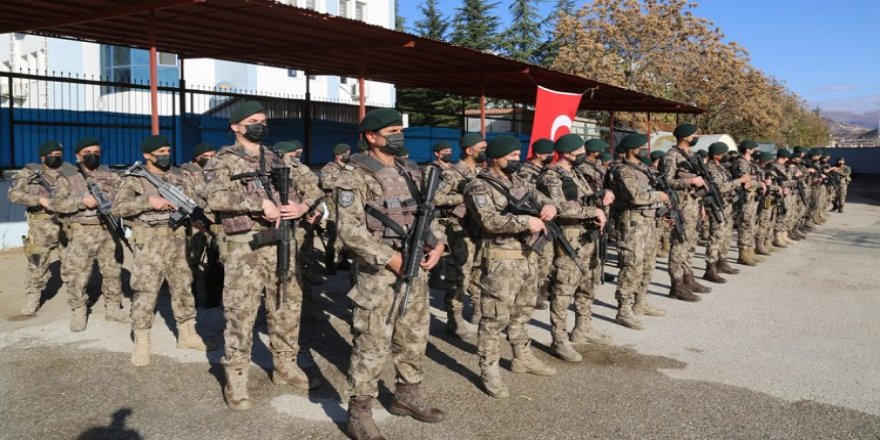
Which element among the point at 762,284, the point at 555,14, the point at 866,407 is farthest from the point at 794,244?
the point at 555,14

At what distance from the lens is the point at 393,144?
13.1ft

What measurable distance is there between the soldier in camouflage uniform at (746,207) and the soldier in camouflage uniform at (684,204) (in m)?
1.50

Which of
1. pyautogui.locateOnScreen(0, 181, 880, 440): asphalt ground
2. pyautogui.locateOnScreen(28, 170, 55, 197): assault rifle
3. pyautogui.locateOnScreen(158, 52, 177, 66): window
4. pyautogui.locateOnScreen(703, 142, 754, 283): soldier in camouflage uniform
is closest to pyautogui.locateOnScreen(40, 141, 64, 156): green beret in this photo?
pyautogui.locateOnScreen(28, 170, 55, 197): assault rifle

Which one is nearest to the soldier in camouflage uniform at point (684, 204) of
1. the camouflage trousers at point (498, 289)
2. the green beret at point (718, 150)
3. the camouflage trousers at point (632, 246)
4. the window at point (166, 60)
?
the green beret at point (718, 150)

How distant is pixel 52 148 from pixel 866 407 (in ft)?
24.5

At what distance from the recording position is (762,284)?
8.97 meters

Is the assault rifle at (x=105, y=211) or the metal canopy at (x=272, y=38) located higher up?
the metal canopy at (x=272, y=38)

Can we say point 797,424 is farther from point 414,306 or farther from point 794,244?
point 794,244

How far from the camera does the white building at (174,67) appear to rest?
824 inches

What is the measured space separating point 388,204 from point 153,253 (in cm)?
259

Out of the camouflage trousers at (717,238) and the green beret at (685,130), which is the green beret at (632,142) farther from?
the camouflage trousers at (717,238)

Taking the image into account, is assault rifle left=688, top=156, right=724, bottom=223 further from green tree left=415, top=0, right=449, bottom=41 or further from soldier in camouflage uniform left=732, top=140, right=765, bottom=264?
green tree left=415, top=0, right=449, bottom=41

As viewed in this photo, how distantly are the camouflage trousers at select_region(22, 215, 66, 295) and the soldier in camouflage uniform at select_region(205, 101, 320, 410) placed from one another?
3.62 meters

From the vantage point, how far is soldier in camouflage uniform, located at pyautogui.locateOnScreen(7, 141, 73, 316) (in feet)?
22.1
